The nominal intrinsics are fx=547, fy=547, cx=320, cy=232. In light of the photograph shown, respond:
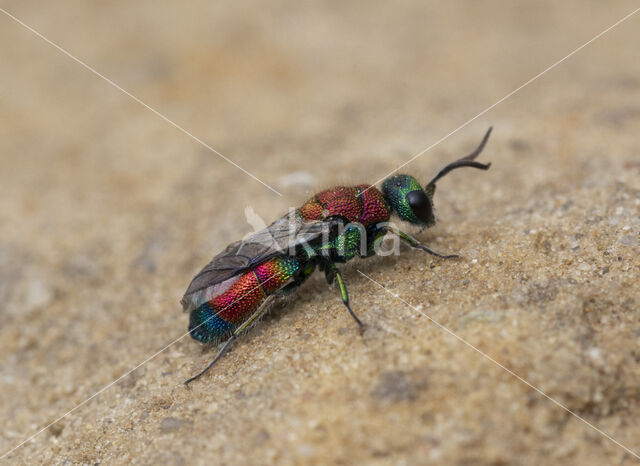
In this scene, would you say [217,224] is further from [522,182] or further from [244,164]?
[522,182]

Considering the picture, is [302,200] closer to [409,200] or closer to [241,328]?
[409,200]

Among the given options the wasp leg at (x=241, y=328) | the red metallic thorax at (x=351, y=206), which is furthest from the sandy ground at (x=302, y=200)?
the red metallic thorax at (x=351, y=206)

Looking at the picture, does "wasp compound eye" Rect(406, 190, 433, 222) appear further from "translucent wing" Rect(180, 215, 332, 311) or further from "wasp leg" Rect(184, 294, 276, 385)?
"wasp leg" Rect(184, 294, 276, 385)

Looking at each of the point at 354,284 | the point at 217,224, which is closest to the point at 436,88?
the point at 217,224

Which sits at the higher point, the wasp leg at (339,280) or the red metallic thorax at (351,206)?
the red metallic thorax at (351,206)

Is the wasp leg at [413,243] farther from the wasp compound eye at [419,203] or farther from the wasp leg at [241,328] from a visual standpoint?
the wasp leg at [241,328]

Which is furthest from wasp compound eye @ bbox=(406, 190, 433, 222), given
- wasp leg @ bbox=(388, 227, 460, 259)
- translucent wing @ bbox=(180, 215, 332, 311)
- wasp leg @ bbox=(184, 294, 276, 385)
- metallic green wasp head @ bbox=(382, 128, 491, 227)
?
wasp leg @ bbox=(184, 294, 276, 385)
